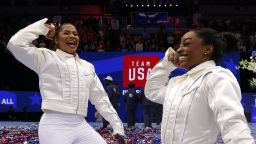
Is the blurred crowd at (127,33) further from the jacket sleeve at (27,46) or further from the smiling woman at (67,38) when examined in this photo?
the jacket sleeve at (27,46)

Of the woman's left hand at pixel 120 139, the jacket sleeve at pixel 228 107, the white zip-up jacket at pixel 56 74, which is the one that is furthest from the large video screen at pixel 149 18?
the jacket sleeve at pixel 228 107

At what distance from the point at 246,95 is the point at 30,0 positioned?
37.5 ft

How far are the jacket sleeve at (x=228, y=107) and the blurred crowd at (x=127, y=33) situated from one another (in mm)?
14104

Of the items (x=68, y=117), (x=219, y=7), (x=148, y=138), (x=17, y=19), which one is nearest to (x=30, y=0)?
(x=17, y=19)

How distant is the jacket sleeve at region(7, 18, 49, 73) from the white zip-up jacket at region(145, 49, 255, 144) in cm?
202

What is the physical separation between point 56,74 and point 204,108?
2319 millimetres

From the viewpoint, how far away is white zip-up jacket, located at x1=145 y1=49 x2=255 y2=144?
7.69 feet

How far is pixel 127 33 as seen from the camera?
1983 centimetres

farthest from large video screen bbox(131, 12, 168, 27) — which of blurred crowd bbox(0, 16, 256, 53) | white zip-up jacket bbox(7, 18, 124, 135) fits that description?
white zip-up jacket bbox(7, 18, 124, 135)

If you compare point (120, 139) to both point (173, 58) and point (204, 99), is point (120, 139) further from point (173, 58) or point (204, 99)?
point (204, 99)

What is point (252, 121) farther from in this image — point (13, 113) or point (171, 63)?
point (171, 63)

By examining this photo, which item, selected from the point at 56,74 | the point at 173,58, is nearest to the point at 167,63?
the point at 173,58

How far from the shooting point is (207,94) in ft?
8.50

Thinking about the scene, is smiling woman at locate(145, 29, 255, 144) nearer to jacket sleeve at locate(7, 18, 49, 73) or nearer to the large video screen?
jacket sleeve at locate(7, 18, 49, 73)
